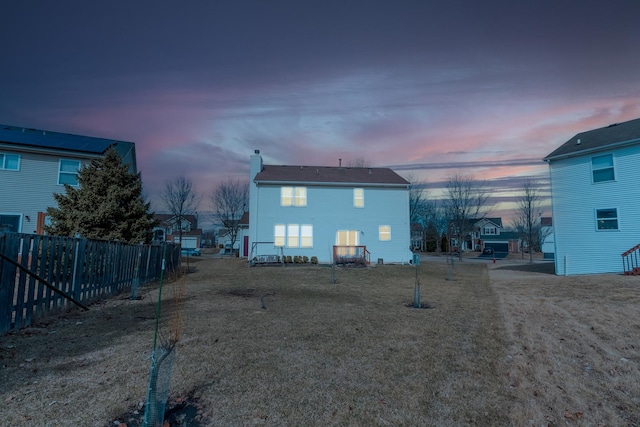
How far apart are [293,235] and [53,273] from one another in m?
17.6

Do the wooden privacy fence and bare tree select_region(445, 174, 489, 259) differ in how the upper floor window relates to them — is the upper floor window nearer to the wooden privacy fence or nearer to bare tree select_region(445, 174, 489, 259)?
the wooden privacy fence

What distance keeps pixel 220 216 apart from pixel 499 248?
172 ft

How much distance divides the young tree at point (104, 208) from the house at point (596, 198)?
2199 cm

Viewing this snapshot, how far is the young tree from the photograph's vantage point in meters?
13.9

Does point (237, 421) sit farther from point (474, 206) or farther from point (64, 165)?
point (474, 206)

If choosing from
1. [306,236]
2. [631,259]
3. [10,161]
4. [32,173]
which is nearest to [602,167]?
[631,259]

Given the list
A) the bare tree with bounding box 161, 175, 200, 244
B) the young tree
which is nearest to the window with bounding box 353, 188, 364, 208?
the young tree

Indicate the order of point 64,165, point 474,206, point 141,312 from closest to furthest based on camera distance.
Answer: point 141,312
point 64,165
point 474,206

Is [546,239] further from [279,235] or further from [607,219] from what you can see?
[279,235]

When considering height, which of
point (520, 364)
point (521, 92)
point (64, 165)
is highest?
point (521, 92)

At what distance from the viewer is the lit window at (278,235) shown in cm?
2392

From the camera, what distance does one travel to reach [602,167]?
1744 cm

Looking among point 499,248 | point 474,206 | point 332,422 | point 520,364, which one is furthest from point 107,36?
point 499,248

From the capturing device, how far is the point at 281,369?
4.26m
